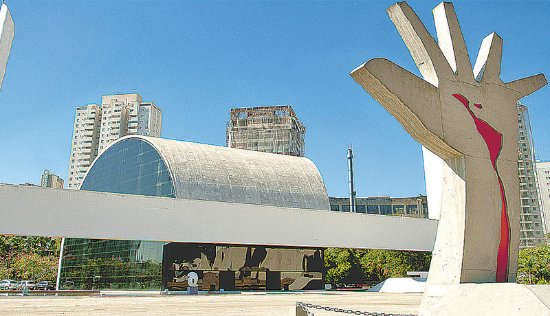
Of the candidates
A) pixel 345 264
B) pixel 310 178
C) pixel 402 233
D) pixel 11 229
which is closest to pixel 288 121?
pixel 310 178

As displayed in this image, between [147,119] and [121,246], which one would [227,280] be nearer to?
[121,246]

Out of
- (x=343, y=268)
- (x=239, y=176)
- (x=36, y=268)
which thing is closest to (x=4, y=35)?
(x=239, y=176)

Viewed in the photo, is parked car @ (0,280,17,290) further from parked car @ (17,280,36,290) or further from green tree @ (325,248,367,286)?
green tree @ (325,248,367,286)

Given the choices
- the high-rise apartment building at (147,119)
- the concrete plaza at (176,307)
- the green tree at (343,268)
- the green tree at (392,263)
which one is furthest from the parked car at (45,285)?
the high-rise apartment building at (147,119)

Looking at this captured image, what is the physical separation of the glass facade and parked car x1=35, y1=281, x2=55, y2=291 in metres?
3.02

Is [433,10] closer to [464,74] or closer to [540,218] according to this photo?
[464,74]

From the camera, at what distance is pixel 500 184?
917 cm

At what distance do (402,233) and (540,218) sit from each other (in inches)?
2222

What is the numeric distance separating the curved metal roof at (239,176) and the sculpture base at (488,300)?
2460 centimetres

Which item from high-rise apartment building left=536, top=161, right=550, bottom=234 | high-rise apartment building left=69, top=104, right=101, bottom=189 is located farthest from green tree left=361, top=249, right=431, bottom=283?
high-rise apartment building left=69, top=104, right=101, bottom=189

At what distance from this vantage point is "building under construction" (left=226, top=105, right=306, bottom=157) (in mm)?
67000

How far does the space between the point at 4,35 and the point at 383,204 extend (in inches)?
3247

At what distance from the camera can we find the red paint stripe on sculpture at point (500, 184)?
884 centimetres

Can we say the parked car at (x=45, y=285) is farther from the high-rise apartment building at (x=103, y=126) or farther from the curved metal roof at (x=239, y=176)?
the high-rise apartment building at (x=103, y=126)
